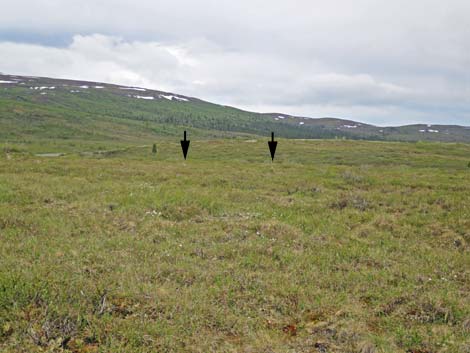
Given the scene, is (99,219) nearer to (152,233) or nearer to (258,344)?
(152,233)

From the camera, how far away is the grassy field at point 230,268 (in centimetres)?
555

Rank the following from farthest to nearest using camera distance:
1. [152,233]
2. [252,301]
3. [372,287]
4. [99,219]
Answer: [99,219]
[152,233]
[372,287]
[252,301]

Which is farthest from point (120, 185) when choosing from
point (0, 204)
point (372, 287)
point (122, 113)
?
point (122, 113)

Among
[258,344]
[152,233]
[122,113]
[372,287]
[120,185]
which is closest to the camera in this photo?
[258,344]

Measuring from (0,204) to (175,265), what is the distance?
7274 mm

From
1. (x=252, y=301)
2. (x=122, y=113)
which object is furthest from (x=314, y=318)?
(x=122, y=113)

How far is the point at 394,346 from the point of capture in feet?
18.1

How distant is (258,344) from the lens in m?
5.44

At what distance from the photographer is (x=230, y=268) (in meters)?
8.12

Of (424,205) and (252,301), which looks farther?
(424,205)

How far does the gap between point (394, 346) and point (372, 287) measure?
6.65 ft

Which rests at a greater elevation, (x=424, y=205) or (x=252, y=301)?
(x=424, y=205)

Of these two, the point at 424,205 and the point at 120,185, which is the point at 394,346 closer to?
the point at 424,205

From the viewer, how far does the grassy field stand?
555 centimetres
